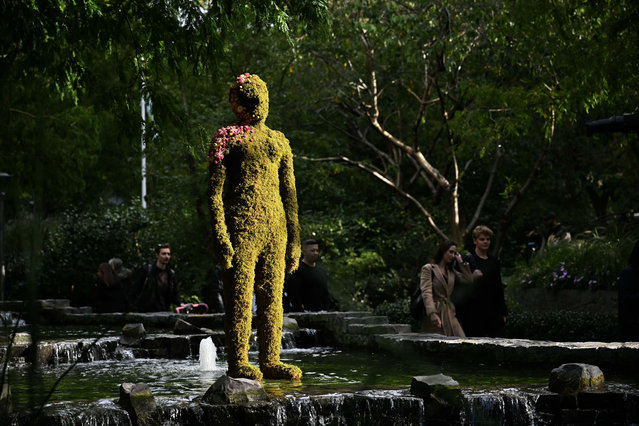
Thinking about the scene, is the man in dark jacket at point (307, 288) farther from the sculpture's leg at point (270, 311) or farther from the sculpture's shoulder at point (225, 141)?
the sculpture's shoulder at point (225, 141)

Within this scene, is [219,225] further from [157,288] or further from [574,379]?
[157,288]

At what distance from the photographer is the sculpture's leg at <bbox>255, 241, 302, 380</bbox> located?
7.21m

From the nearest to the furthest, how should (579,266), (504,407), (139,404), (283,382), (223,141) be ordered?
(139,404), (504,407), (223,141), (283,382), (579,266)

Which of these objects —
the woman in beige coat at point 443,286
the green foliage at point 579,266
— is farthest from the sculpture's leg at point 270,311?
the green foliage at point 579,266

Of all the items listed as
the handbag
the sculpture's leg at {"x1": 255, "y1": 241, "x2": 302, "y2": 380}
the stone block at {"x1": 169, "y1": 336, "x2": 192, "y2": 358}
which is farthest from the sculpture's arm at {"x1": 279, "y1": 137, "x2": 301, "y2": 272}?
the stone block at {"x1": 169, "y1": 336, "x2": 192, "y2": 358}

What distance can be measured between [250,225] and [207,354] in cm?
356

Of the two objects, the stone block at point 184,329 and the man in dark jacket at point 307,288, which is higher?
the man in dark jacket at point 307,288

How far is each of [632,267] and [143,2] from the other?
222 inches

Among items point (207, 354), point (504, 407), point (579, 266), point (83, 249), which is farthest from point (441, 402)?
point (83, 249)

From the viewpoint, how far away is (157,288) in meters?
14.4

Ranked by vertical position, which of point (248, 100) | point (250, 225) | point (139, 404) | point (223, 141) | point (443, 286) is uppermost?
point (248, 100)

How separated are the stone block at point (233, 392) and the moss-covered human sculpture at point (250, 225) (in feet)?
2.69

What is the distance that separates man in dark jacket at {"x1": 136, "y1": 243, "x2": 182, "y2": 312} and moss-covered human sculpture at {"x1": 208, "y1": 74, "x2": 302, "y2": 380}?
6.65 meters

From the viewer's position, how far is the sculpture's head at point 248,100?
24.2 feet
